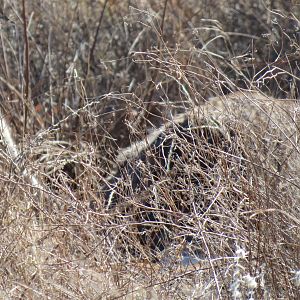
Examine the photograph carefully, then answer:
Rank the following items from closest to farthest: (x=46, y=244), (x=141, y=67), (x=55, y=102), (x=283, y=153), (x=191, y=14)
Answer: (x=283, y=153) → (x=46, y=244) → (x=55, y=102) → (x=141, y=67) → (x=191, y=14)

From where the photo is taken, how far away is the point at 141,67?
28.6ft

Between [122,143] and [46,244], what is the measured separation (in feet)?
9.34

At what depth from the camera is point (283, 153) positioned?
4.29 metres

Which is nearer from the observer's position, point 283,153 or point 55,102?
point 283,153

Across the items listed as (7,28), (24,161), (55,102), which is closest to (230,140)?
(24,161)

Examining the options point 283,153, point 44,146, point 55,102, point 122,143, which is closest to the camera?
point 283,153

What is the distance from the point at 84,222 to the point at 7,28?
200 inches

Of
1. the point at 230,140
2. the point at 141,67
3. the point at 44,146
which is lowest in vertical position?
the point at 141,67

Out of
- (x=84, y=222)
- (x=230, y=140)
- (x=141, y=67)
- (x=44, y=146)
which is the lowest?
(x=141, y=67)

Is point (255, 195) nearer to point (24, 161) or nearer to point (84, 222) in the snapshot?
point (84, 222)

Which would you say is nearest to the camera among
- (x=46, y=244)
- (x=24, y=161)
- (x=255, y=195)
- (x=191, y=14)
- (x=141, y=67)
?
(x=255, y=195)

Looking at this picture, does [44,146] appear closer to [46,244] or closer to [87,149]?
[87,149]

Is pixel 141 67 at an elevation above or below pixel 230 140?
below

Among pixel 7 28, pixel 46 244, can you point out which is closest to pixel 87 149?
pixel 46 244
